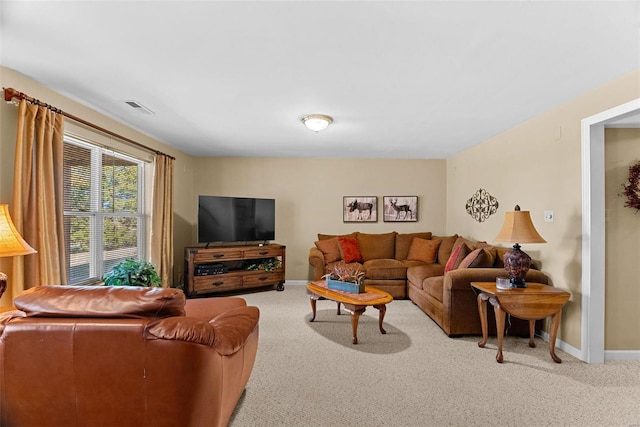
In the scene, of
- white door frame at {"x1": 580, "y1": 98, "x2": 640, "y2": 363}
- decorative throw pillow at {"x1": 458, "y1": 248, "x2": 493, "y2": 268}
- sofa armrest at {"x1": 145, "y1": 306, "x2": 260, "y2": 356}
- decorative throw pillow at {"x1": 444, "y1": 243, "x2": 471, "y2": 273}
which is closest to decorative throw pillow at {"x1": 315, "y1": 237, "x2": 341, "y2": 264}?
decorative throw pillow at {"x1": 444, "y1": 243, "x2": 471, "y2": 273}

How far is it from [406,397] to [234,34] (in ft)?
8.81

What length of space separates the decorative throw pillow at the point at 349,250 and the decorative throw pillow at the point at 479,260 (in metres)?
2.05

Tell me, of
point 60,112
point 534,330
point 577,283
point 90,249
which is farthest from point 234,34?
point 534,330

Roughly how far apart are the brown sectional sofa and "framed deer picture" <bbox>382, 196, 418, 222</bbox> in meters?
0.37

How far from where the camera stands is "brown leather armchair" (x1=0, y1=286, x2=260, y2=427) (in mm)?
1422

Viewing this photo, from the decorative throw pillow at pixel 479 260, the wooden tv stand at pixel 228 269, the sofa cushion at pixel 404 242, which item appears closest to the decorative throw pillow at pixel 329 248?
the wooden tv stand at pixel 228 269

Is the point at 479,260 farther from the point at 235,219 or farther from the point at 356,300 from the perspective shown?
the point at 235,219

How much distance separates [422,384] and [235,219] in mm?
4003

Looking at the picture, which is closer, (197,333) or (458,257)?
(197,333)

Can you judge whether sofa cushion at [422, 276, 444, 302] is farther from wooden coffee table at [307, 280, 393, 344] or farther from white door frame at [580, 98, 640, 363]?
white door frame at [580, 98, 640, 363]

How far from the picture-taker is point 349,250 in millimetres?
5586

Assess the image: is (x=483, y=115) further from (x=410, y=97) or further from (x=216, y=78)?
(x=216, y=78)

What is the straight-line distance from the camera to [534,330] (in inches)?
132

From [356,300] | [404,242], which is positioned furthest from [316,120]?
[404,242]
